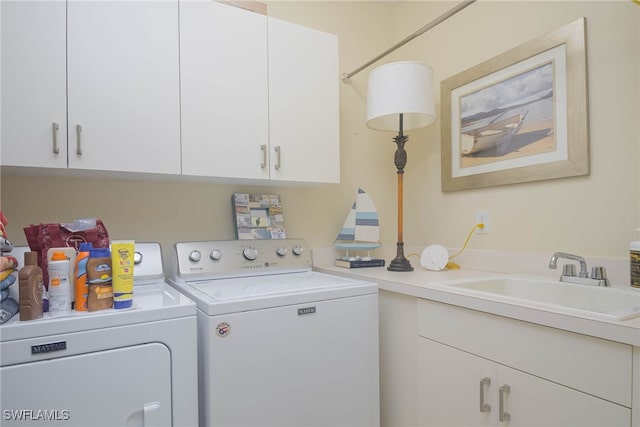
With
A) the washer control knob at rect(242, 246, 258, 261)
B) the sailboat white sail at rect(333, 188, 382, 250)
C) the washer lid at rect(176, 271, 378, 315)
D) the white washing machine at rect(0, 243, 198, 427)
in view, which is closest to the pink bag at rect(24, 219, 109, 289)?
the white washing machine at rect(0, 243, 198, 427)

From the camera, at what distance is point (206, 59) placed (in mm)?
1521

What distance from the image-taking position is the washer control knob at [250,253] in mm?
1717

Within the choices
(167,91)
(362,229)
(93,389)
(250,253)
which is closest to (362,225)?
(362,229)

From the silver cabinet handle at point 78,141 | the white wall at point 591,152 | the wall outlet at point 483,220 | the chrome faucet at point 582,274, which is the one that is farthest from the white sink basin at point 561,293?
the silver cabinet handle at point 78,141

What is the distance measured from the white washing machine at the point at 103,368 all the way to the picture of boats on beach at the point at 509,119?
159 centimetres

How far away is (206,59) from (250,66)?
0.20 metres

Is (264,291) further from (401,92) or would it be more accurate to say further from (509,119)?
(509,119)

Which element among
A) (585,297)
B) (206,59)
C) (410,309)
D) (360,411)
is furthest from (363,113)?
(360,411)

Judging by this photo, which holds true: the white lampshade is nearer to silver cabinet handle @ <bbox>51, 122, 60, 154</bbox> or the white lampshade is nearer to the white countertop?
the white countertop

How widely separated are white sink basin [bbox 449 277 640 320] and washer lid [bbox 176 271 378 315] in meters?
0.47

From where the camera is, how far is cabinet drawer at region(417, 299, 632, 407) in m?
0.89

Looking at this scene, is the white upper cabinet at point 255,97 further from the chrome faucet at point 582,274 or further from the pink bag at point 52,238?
the chrome faucet at point 582,274

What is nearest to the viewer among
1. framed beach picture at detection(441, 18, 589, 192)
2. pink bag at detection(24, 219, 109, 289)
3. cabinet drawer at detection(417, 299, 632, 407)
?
cabinet drawer at detection(417, 299, 632, 407)

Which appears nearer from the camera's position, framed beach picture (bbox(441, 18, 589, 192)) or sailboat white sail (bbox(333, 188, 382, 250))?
framed beach picture (bbox(441, 18, 589, 192))
